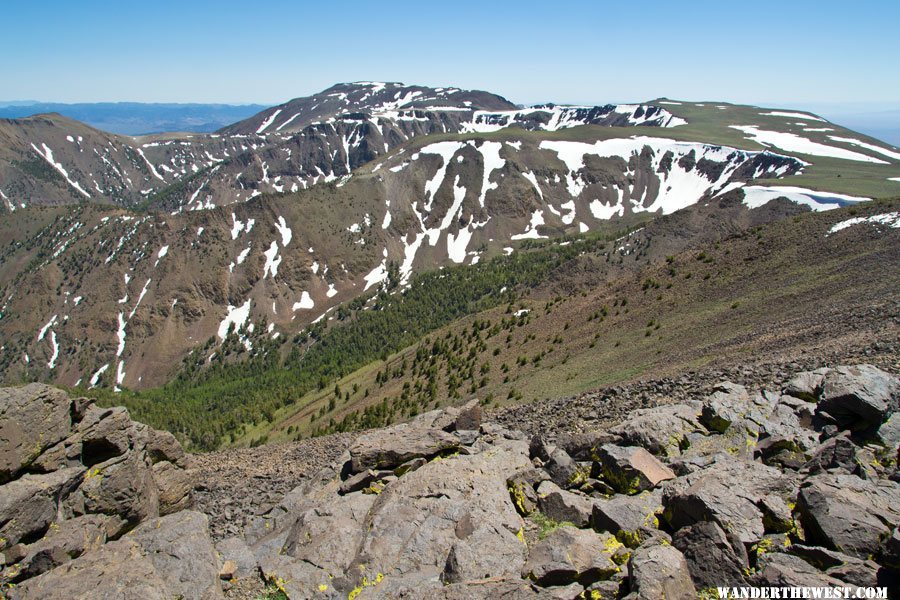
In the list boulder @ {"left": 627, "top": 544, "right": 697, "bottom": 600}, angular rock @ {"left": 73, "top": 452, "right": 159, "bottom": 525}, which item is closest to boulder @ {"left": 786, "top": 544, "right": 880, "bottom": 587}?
boulder @ {"left": 627, "top": 544, "right": 697, "bottom": 600}

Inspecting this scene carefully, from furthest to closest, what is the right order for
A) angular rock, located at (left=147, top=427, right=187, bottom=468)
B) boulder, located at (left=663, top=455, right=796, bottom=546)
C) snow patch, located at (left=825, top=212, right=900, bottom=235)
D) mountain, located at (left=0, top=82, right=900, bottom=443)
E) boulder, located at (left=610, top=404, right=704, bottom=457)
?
mountain, located at (left=0, top=82, right=900, bottom=443)
snow patch, located at (left=825, top=212, right=900, bottom=235)
angular rock, located at (left=147, top=427, right=187, bottom=468)
boulder, located at (left=610, top=404, right=704, bottom=457)
boulder, located at (left=663, top=455, right=796, bottom=546)

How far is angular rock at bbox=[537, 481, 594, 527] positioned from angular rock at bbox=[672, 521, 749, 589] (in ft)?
8.60

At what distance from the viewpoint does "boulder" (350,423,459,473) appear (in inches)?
642

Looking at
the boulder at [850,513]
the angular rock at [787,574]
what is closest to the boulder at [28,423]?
the angular rock at [787,574]

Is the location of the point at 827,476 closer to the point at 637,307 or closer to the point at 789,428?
the point at 789,428

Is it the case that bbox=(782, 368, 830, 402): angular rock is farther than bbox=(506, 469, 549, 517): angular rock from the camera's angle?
Yes

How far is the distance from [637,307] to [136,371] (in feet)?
442

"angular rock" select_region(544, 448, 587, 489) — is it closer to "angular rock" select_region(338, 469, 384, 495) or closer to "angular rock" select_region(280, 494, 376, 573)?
"angular rock" select_region(280, 494, 376, 573)

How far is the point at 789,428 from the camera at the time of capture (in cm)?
1266

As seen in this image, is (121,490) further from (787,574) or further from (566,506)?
(787,574)

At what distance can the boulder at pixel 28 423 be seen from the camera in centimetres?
1446

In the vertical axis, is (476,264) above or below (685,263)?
below

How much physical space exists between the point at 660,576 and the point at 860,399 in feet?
28.0

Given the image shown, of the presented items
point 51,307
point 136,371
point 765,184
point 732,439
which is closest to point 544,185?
point 765,184
